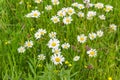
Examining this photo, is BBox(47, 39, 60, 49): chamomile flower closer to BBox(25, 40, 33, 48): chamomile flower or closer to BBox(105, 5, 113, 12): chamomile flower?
BBox(25, 40, 33, 48): chamomile flower

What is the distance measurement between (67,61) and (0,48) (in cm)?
58

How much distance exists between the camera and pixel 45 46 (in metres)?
2.55

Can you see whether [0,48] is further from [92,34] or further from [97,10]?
[97,10]

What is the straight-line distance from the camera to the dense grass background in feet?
7.60

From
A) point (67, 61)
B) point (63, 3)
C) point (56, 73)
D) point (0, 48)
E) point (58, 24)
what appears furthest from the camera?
point (63, 3)

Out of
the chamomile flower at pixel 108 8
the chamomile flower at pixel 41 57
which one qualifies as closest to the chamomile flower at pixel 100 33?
the chamomile flower at pixel 108 8

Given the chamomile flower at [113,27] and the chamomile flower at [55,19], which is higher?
the chamomile flower at [55,19]

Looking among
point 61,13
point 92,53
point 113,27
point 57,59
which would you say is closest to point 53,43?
point 57,59

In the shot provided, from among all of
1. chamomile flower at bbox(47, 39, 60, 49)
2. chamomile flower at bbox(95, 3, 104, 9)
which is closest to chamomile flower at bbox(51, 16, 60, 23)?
chamomile flower at bbox(47, 39, 60, 49)

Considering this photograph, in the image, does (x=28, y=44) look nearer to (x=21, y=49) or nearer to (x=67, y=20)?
(x=21, y=49)

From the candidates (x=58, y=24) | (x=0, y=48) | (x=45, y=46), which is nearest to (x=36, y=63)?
(x=45, y=46)

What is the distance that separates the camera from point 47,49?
2.55 metres

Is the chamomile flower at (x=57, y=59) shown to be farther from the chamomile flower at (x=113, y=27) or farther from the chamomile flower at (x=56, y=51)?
Answer: the chamomile flower at (x=113, y=27)

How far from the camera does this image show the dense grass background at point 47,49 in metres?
2.32
